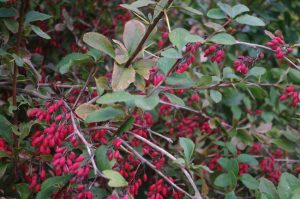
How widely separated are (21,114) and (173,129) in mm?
800

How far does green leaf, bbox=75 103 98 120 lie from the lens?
1.43 m

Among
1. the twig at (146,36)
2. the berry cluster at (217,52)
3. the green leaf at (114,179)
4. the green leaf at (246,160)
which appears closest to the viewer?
the green leaf at (114,179)

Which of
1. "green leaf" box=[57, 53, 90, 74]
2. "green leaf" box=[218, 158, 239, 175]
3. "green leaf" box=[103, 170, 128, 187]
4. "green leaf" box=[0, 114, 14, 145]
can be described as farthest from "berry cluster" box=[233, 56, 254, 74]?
"green leaf" box=[0, 114, 14, 145]

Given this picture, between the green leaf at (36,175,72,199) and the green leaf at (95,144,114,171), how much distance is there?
0.14m

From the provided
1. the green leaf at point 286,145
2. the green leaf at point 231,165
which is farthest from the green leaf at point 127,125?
the green leaf at point 286,145

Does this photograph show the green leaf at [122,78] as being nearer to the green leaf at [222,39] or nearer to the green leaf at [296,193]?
the green leaf at [222,39]

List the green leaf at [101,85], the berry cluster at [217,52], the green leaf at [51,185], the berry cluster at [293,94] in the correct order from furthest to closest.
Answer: the berry cluster at [293,94], the berry cluster at [217,52], the green leaf at [101,85], the green leaf at [51,185]

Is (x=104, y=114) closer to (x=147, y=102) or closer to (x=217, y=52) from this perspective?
(x=147, y=102)

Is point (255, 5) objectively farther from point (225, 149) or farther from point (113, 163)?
point (113, 163)

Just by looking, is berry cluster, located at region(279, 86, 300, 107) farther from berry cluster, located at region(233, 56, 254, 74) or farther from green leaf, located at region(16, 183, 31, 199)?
green leaf, located at region(16, 183, 31, 199)

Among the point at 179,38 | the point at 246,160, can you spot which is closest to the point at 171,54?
the point at 179,38

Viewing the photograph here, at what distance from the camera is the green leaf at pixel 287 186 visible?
1452 millimetres

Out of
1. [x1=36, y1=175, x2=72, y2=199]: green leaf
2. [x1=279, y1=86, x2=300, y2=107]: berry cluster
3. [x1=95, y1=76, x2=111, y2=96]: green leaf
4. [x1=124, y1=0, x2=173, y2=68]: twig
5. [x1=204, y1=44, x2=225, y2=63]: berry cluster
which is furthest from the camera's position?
[x1=279, y1=86, x2=300, y2=107]: berry cluster

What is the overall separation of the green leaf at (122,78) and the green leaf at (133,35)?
0.20ft
